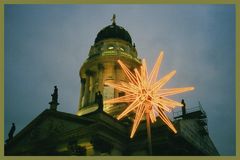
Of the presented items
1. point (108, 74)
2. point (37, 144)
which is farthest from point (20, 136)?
point (108, 74)

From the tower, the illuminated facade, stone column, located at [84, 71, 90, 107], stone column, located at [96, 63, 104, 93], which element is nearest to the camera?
the illuminated facade

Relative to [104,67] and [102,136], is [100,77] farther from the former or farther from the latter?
[102,136]

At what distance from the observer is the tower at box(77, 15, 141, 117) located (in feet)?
140

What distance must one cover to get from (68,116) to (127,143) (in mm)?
6419

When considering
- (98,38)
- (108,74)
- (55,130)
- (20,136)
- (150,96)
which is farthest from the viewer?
(98,38)

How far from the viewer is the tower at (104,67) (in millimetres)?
42688

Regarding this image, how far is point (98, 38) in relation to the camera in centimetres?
5034

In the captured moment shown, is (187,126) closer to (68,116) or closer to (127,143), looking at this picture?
(127,143)

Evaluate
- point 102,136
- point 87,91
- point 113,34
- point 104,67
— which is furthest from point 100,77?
point 102,136

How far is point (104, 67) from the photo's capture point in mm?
44156

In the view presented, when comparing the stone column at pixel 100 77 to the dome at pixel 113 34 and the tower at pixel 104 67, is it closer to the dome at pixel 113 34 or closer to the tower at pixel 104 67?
the tower at pixel 104 67

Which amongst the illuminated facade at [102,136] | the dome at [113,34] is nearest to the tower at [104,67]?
the dome at [113,34]

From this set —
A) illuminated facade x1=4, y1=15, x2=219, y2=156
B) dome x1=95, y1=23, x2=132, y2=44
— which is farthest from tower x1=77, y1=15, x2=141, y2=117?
illuminated facade x1=4, y1=15, x2=219, y2=156

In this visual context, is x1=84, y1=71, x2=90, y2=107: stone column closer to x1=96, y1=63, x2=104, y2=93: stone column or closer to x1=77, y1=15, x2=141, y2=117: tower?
x1=77, y1=15, x2=141, y2=117: tower
